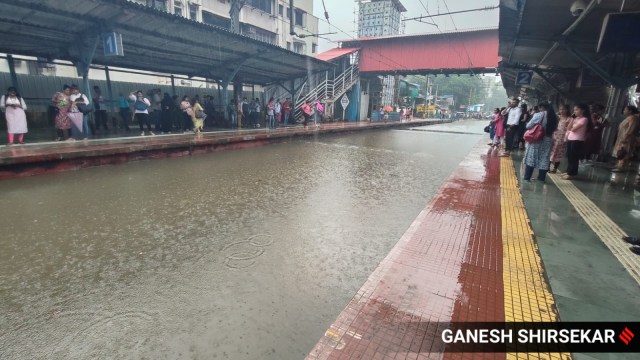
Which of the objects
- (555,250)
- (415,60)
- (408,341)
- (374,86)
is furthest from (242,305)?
(374,86)

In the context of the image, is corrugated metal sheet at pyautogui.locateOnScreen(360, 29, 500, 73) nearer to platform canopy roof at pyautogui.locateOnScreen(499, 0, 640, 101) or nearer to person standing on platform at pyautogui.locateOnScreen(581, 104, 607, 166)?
platform canopy roof at pyautogui.locateOnScreen(499, 0, 640, 101)

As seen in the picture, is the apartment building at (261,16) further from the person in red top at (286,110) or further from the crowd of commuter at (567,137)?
the crowd of commuter at (567,137)

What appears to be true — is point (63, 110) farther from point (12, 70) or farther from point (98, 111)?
point (12, 70)

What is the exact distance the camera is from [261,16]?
98.7ft

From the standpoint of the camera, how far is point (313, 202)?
4949 mm

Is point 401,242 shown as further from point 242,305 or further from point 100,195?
point 100,195

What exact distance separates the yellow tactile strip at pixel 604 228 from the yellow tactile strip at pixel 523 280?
708 mm

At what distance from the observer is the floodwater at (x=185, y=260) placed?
6.73 feet

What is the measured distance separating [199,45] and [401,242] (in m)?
12.6

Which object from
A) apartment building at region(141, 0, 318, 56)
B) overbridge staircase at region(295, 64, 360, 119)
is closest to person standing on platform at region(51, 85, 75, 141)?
apartment building at region(141, 0, 318, 56)

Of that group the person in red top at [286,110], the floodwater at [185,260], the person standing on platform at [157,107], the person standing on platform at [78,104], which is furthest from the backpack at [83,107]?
the person in red top at [286,110]

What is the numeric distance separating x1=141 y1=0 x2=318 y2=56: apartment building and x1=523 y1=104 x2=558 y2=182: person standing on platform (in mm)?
19279

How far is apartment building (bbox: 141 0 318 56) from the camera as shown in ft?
79.0

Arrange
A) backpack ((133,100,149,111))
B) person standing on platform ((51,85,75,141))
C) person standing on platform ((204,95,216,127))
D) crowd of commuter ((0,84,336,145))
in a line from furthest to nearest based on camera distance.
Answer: person standing on platform ((204,95,216,127)) < backpack ((133,100,149,111)) < person standing on platform ((51,85,75,141)) < crowd of commuter ((0,84,336,145))
